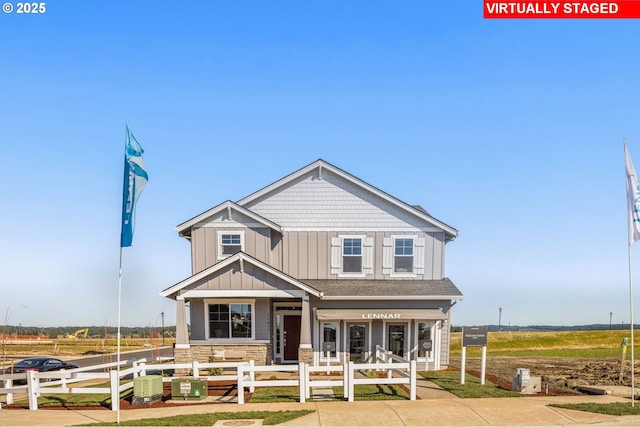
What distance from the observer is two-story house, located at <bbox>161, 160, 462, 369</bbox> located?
20.0 m

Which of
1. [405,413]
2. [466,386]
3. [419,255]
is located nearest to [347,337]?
[419,255]

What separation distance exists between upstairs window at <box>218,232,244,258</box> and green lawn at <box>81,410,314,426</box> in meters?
10.6

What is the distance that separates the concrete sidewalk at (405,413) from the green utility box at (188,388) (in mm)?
852

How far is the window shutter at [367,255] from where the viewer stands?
22.9 metres

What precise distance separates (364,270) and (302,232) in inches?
137

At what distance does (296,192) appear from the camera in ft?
76.0

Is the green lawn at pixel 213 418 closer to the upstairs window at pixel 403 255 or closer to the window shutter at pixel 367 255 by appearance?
the window shutter at pixel 367 255

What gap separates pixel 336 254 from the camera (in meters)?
22.9

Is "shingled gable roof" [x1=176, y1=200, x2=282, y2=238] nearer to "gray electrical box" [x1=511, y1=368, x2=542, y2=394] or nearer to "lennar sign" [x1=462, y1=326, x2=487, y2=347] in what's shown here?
"lennar sign" [x1=462, y1=326, x2=487, y2=347]

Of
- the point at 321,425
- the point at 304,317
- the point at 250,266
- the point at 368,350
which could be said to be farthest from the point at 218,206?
the point at 321,425

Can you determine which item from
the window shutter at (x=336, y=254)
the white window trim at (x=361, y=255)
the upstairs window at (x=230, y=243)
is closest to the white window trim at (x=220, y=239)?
the upstairs window at (x=230, y=243)

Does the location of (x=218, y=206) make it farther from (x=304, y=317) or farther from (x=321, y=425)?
(x=321, y=425)

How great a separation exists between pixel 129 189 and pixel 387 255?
13.7 m

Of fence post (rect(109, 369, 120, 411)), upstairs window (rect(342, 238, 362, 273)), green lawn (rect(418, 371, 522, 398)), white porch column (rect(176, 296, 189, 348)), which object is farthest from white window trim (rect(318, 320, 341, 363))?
fence post (rect(109, 369, 120, 411))
